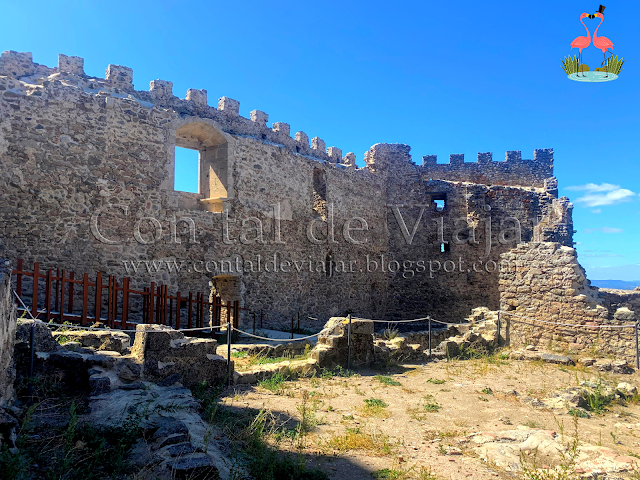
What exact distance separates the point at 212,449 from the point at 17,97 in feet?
31.0

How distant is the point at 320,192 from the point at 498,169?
11979 millimetres

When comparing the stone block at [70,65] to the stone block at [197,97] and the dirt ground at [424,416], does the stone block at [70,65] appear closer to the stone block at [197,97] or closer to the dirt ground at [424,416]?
the stone block at [197,97]

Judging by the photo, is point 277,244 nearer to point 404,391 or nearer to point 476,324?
point 476,324

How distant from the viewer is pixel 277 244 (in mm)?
14820

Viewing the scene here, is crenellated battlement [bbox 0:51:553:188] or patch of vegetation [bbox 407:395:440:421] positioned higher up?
crenellated battlement [bbox 0:51:553:188]

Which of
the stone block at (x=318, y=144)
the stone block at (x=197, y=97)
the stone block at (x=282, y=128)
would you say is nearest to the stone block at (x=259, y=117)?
the stone block at (x=282, y=128)

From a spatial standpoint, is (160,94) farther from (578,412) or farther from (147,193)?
(578,412)

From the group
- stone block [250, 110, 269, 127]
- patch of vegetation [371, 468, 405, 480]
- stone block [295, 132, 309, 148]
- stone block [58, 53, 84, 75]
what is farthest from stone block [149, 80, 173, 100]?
patch of vegetation [371, 468, 405, 480]

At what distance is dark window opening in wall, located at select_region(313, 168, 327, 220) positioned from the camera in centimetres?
1681

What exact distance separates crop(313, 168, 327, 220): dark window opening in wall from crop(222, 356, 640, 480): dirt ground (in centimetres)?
850

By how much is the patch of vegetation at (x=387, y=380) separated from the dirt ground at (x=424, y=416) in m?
0.02

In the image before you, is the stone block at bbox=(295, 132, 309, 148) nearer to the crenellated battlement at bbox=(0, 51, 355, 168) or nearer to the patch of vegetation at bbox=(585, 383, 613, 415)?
the crenellated battlement at bbox=(0, 51, 355, 168)

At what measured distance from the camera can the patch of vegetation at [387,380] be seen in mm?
7793

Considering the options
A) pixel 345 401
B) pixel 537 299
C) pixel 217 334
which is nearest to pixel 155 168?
pixel 217 334
